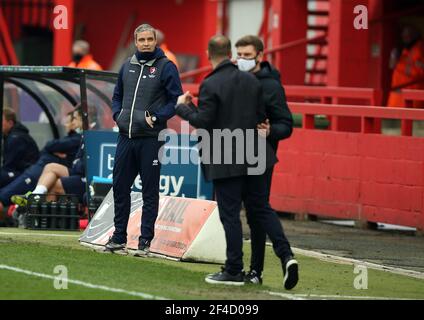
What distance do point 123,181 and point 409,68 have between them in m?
11.3

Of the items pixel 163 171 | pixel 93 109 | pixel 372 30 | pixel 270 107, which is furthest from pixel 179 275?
pixel 372 30

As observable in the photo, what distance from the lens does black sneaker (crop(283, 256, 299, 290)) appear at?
10039 mm

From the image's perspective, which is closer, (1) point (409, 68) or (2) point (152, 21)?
(1) point (409, 68)

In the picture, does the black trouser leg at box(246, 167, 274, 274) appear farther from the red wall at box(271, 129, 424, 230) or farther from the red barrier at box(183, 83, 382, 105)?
the red barrier at box(183, 83, 382, 105)

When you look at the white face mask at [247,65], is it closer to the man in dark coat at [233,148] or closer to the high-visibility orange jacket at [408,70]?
the man in dark coat at [233,148]

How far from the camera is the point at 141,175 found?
479 inches

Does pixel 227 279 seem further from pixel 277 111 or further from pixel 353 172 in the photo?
pixel 353 172

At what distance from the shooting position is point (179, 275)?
10836 mm

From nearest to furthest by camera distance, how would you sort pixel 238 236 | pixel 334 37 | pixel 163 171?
pixel 238 236
pixel 163 171
pixel 334 37

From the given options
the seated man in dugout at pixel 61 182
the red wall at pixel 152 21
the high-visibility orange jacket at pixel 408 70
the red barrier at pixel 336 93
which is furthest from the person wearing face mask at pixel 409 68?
the seated man in dugout at pixel 61 182

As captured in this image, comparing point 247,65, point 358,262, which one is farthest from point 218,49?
point 358,262

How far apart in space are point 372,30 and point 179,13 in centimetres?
627

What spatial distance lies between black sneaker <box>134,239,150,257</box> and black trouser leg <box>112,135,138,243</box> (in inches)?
8.3

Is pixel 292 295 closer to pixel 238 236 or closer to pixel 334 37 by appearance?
pixel 238 236
